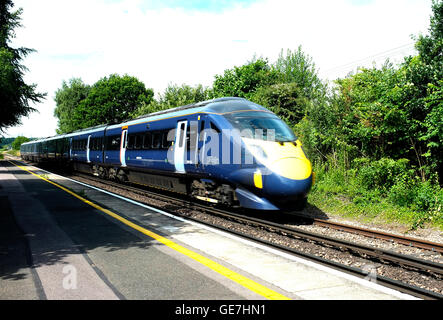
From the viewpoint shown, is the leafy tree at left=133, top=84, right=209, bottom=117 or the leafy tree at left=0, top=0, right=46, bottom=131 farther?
the leafy tree at left=133, top=84, right=209, bottom=117

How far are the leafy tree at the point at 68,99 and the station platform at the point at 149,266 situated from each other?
5994 centimetres

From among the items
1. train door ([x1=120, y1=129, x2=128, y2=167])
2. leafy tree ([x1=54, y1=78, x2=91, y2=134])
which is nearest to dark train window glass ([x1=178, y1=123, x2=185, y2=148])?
train door ([x1=120, y1=129, x2=128, y2=167])

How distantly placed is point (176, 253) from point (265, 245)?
6.13 feet

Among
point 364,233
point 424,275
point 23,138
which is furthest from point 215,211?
point 23,138

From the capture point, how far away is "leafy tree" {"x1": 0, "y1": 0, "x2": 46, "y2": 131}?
68.5ft

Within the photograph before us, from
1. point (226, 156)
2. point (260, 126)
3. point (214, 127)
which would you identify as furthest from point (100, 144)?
point (260, 126)

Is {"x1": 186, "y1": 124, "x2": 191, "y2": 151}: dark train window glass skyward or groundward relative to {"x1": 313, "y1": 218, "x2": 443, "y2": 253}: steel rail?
skyward

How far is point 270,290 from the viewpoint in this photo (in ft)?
14.4

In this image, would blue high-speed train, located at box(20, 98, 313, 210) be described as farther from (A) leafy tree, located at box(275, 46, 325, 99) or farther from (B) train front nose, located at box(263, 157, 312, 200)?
(A) leafy tree, located at box(275, 46, 325, 99)

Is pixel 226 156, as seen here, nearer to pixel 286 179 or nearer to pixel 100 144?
pixel 286 179

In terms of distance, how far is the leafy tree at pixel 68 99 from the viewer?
63.2m

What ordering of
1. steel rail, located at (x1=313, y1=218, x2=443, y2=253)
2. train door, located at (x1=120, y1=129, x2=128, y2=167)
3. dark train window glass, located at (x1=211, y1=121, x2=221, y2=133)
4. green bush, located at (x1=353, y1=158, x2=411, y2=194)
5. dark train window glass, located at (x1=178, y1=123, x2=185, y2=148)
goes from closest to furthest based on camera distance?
steel rail, located at (x1=313, y1=218, x2=443, y2=253), dark train window glass, located at (x1=211, y1=121, x2=221, y2=133), green bush, located at (x1=353, y1=158, x2=411, y2=194), dark train window glass, located at (x1=178, y1=123, x2=185, y2=148), train door, located at (x1=120, y1=129, x2=128, y2=167)

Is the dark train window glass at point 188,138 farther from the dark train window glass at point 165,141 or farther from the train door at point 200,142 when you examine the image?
the dark train window glass at point 165,141

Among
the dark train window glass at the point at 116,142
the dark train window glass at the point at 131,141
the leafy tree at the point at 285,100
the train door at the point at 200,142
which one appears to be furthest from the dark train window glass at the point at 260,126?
the leafy tree at the point at 285,100
